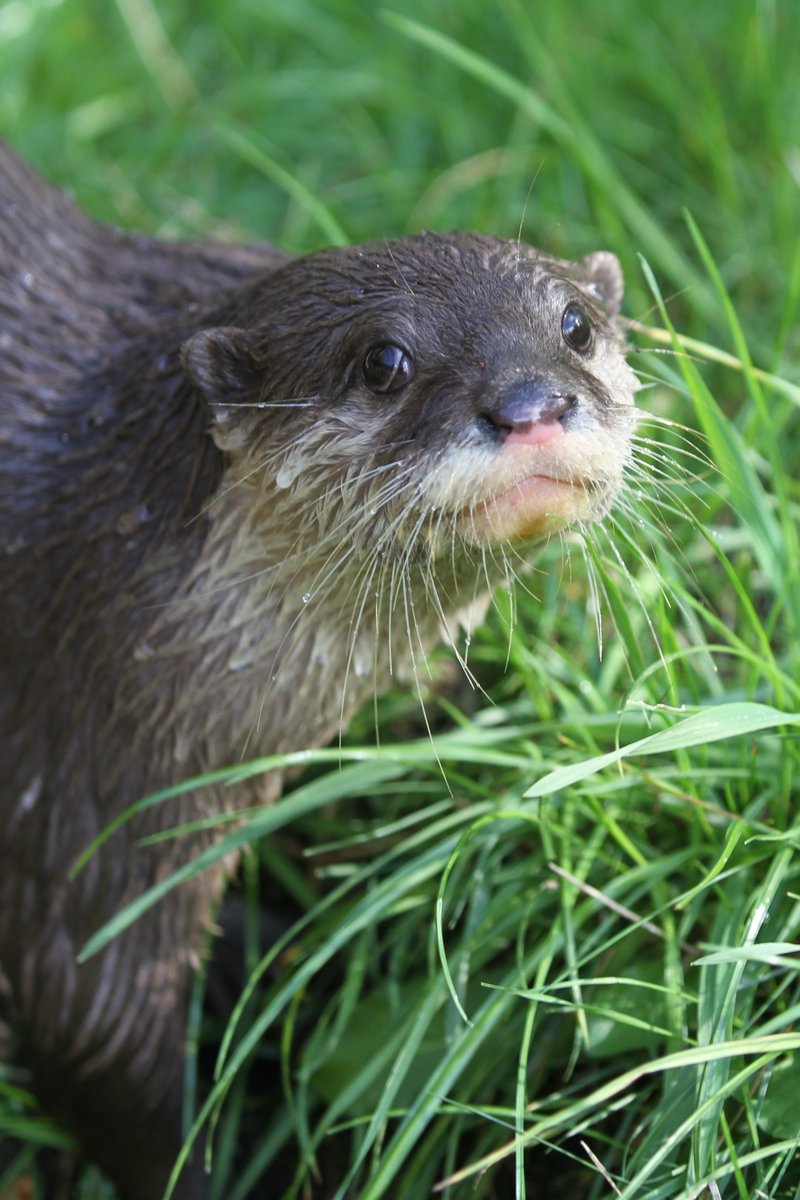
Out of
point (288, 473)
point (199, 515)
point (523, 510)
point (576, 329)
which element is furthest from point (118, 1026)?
point (576, 329)

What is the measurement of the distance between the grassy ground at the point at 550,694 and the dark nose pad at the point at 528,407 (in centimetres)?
20

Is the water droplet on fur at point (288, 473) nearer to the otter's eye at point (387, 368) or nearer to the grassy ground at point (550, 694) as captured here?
the otter's eye at point (387, 368)

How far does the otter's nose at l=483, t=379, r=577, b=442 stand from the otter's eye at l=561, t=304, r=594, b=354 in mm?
178

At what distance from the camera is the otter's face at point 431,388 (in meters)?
1.40

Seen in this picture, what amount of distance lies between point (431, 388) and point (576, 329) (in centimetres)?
20

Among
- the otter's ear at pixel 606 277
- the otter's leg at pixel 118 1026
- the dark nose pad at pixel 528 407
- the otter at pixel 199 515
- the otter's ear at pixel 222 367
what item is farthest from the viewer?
the otter's leg at pixel 118 1026

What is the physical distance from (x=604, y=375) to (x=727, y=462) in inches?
9.9

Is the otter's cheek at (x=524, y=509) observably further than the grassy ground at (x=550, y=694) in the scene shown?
No

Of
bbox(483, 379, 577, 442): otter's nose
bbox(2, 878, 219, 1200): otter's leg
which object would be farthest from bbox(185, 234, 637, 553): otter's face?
bbox(2, 878, 219, 1200): otter's leg

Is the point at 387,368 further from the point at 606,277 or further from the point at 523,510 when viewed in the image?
the point at 606,277

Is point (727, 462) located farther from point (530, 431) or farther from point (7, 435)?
point (7, 435)

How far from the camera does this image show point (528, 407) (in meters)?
1.38

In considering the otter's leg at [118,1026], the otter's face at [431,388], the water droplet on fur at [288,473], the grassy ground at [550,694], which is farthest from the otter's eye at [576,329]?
the otter's leg at [118,1026]

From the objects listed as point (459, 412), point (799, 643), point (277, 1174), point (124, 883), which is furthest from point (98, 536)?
point (277, 1174)
